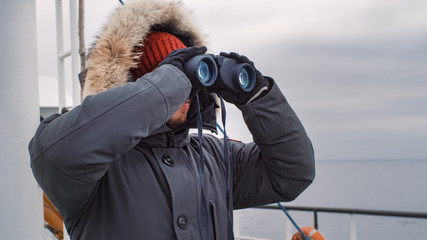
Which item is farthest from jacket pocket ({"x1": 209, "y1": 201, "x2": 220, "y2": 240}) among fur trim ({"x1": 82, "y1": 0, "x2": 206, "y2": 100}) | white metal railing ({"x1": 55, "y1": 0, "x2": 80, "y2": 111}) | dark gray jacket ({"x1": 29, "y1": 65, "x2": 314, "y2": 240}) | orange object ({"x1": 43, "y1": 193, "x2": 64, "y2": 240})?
orange object ({"x1": 43, "y1": 193, "x2": 64, "y2": 240})

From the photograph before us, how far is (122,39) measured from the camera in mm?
1114

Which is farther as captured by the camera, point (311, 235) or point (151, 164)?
point (311, 235)

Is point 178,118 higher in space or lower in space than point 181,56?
lower

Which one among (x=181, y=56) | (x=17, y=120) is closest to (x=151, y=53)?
(x=181, y=56)

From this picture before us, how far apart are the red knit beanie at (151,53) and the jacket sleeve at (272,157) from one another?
→ 31 cm

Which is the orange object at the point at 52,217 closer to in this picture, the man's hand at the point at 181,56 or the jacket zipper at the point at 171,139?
the jacket zipper at the point at 171,139

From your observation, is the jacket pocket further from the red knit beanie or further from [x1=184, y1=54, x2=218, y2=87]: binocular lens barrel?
the red knit beanie

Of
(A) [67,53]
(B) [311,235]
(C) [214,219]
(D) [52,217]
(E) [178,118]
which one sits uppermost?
(A) [67,53]

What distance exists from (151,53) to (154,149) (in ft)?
1.08

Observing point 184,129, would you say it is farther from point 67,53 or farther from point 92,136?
point 67,53

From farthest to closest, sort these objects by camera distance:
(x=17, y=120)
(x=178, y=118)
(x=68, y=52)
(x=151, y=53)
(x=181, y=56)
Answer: (x=68, y=52) → (x=17, y=120) → (x=151, y=53) → (x=178, y=118) → (x=181, y=56)

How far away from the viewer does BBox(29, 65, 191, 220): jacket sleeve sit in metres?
0.79

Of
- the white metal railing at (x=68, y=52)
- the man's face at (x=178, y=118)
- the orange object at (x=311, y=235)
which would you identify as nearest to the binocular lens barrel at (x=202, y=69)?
the man's face at (x=178, y=118)

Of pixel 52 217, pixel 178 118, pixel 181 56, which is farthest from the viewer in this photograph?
pixel 52 217
